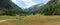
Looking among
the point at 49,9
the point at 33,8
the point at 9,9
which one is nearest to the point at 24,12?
the point at 33,8

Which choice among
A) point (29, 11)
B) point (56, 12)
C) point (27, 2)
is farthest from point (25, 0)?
point (56, 12)

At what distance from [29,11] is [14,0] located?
1.12 metres

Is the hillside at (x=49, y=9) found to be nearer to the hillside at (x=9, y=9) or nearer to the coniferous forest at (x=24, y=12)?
the coniferous forest at (x=24, y=12)

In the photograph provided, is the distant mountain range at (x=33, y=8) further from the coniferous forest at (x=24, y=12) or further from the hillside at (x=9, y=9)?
the hillside at (x=9, y=9)

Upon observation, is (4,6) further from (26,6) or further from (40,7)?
(40,7)

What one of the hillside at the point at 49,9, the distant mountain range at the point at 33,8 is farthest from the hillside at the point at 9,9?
the hillside at the point at 49,9

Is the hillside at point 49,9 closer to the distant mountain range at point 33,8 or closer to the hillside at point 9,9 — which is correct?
the distant mountain range at point 33,8

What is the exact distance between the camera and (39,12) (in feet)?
23.5

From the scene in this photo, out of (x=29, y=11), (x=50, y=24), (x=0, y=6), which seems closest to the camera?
(x=50, y=24)

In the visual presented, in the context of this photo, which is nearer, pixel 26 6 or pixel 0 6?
pixel 26 6

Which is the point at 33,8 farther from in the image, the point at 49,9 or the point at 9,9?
the point at 9,9

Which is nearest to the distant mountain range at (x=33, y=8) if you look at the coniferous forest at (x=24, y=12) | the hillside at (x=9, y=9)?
the coniferous forest at (x=24, y=12)

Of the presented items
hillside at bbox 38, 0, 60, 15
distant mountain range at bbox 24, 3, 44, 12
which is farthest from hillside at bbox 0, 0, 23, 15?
hillside at bbox 38, 0, 60, 15

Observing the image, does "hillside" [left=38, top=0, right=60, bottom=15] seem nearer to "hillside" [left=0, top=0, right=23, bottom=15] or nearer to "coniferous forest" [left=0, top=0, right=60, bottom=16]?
"coniferous forest" [left=0, top=0, right=60, bottom=16]
